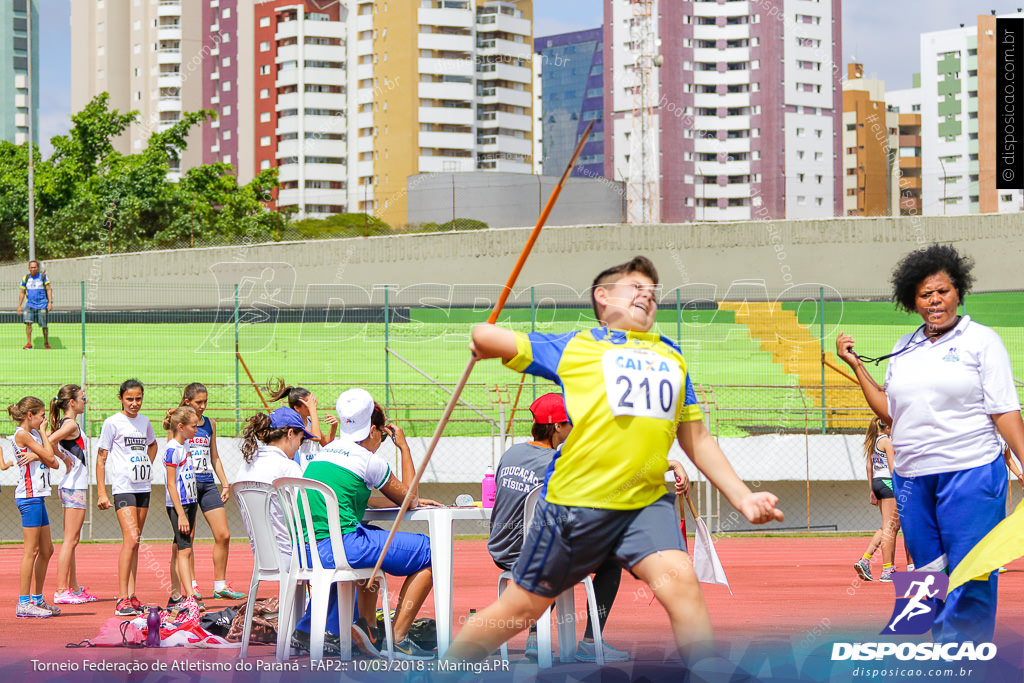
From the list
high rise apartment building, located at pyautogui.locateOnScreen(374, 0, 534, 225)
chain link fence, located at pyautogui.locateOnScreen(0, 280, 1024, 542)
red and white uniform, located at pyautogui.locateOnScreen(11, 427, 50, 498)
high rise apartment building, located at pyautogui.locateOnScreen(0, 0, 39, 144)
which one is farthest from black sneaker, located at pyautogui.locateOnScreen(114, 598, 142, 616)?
high rise apartment building, located at pyautogui.locateOnScreen(0, 0, 39, 144)

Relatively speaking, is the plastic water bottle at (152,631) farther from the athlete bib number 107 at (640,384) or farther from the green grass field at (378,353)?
the green grass field at (378,353)

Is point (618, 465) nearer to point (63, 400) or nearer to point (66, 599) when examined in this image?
point (63, 400)

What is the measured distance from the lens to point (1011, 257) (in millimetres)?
33500

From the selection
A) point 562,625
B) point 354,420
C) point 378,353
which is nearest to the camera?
point 562,625

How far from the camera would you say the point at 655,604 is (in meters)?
7.98

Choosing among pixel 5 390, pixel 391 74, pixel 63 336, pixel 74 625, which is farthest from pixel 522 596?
pixel 391 74

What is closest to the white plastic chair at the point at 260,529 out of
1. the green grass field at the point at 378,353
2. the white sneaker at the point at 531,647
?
the white sneaker at the point at 531,647

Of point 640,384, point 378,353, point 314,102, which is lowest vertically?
point 378,353

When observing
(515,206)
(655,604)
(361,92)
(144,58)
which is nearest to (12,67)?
(144,58)

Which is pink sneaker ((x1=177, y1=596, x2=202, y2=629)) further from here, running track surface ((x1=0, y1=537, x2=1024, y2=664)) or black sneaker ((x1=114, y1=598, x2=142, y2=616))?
black sneaker ((x1=114, y1=598, x2=142, y2=616))

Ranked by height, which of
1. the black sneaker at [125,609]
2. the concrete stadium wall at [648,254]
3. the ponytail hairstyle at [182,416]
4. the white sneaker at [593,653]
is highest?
the concrete stadium wall at [648,254]

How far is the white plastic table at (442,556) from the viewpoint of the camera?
18.1 feet

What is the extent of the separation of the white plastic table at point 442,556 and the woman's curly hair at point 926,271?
2.20 meters

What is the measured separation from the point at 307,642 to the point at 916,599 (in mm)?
2912
